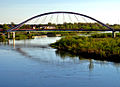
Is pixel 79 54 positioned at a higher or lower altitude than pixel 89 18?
lower

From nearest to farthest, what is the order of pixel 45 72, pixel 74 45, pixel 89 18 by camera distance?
pixel 45 72
pixel 74 45
pixel 89 18

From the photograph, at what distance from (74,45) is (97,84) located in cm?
1609

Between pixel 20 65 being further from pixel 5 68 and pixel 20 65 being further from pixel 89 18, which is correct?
pixel 89 18

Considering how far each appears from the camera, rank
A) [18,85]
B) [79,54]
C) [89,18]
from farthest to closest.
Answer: [89,18] → [79,54] → [18,85]

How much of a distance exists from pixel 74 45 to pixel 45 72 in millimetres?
13283

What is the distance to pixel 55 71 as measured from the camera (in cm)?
1891

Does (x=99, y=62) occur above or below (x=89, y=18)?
below

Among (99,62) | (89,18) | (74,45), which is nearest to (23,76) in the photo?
(99,62)

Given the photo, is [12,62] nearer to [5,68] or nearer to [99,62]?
[5,68]

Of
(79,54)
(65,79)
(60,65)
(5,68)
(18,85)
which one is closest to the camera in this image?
(18,85)

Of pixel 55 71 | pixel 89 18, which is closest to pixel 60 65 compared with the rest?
pixel 55 71

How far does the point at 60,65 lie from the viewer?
2141cm

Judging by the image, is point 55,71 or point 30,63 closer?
point 55,71

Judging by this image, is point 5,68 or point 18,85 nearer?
point 18,85
